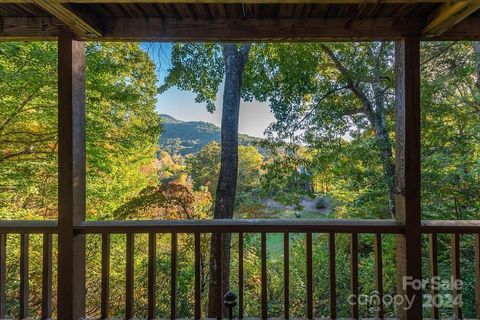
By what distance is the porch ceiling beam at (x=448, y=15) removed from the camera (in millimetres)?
1619

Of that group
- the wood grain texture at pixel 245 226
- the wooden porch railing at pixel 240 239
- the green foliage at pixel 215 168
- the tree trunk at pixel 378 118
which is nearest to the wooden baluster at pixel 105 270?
the wooden porch railing at pixel 240 239

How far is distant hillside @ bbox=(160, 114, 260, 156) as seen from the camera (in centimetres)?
880

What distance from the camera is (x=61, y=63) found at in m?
2.03

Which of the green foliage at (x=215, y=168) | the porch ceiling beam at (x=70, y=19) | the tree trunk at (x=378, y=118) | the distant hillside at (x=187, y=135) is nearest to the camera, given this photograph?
the porch ceiling beam at (x=70, y=19)

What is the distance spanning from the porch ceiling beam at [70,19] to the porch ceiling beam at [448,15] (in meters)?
2.41

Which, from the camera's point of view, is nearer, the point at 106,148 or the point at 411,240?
the point at 411,240

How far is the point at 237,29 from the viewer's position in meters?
2.04

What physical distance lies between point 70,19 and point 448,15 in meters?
2.50

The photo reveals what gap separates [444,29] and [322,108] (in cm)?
370

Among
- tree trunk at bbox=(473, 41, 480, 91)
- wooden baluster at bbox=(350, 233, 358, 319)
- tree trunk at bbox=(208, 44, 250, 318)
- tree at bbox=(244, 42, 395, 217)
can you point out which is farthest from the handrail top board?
tree trunk at bbox=(473, 41, 480, 91)

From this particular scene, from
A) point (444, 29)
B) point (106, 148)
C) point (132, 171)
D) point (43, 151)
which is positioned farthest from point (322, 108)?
point (43, 151)

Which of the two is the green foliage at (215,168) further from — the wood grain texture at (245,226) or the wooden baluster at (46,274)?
the wooden baluster at (46,274)

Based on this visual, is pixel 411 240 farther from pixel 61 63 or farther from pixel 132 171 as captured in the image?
pixel 132 171

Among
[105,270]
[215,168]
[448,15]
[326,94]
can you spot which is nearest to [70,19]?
[105,270]
